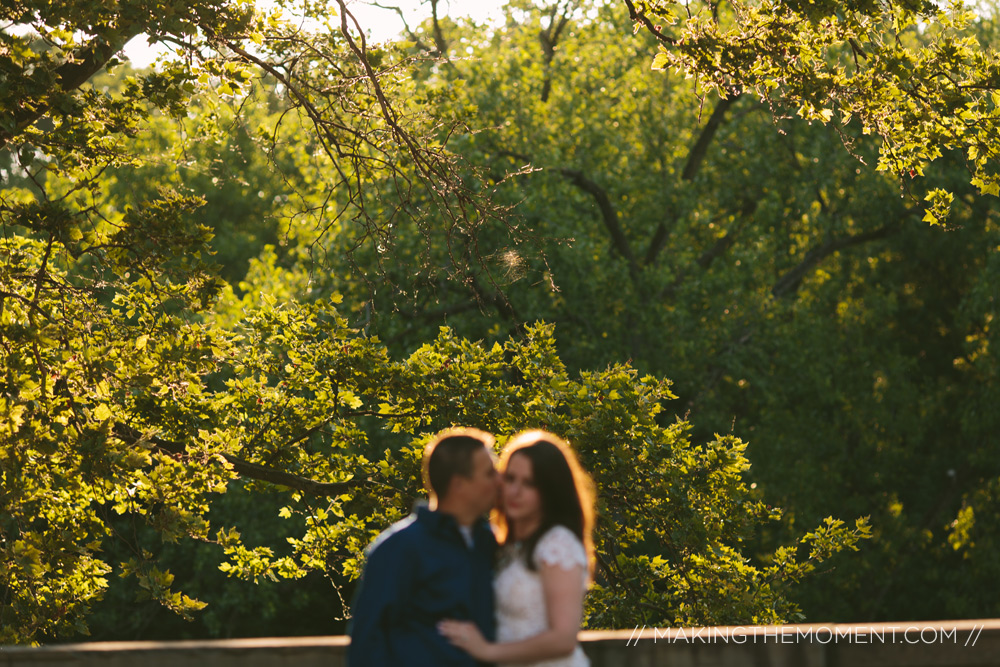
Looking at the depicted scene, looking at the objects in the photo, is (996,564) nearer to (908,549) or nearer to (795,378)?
(908,549)

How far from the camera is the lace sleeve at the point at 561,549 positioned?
9.61 feet

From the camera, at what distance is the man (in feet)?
9.29

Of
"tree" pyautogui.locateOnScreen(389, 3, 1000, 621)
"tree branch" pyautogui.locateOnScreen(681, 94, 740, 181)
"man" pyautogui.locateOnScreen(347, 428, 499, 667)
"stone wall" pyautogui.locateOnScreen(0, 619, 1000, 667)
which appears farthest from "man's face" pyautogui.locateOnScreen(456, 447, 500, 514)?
"tree branch" pyautogui.locateOnScreen(681, 94, 740, 181)

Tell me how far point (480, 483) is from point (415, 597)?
36 centimetres

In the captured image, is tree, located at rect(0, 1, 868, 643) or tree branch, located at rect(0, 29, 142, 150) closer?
tree branch, located at rect(0, 29, 142, 150)

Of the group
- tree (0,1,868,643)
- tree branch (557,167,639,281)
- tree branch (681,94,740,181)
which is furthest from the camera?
tree branch (681,94,740,181)

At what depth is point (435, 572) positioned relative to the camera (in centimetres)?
288

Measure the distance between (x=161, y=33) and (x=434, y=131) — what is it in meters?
3.18

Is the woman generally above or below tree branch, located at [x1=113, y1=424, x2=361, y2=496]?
above

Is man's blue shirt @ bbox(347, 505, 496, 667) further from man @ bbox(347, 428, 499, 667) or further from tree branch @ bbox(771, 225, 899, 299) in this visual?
tree branch @ bbox(771, 225, 899, 299)

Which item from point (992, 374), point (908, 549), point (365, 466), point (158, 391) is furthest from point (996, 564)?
point (158, 391)

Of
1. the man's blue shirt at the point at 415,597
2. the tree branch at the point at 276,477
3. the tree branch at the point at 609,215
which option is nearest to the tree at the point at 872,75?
the tree branch at the point at 276,477

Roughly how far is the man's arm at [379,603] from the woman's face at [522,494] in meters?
0.36

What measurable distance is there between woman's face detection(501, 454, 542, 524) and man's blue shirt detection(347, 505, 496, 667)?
0.19 meters
